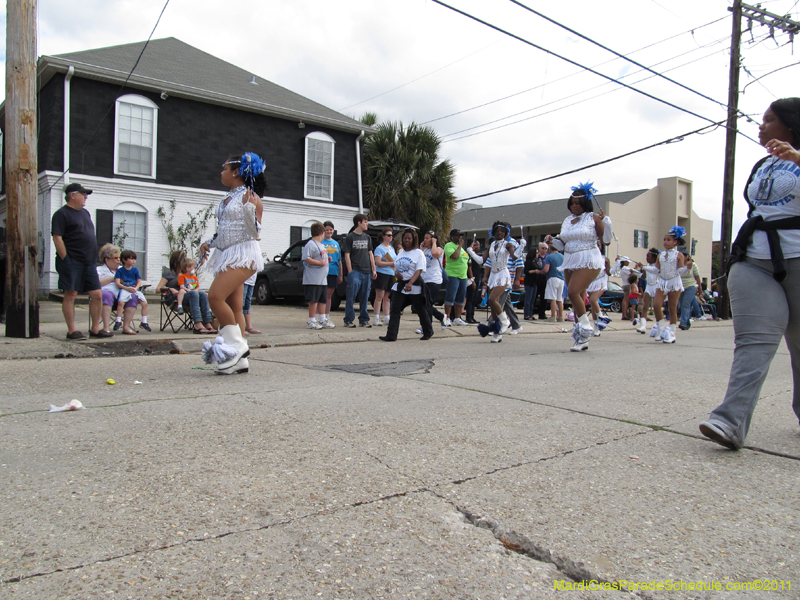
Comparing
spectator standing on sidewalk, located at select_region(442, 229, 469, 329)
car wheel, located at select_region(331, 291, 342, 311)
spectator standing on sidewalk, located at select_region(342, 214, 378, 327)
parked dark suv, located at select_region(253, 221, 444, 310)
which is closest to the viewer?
spectator standing on sidewalk, located at select_region(342, 214, 378, 327)

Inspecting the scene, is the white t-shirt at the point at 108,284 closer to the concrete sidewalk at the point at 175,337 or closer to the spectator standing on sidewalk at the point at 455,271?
the concrete sidewalk at the point at 175,337

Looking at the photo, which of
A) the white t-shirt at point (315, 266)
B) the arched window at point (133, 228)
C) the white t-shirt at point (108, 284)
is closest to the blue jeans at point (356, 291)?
the white t-shirt at point (315, 266)

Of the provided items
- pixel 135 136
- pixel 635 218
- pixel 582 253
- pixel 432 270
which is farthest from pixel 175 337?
pixel 635 218

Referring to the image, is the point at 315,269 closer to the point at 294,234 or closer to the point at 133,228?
the point at 133,228

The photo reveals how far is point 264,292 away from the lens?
15.3 m

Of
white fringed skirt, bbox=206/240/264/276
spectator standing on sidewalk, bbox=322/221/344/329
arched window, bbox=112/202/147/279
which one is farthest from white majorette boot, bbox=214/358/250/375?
arched window, bbox=112/202/147/279

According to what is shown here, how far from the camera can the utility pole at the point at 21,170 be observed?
23.3 feet

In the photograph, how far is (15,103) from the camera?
286 inches

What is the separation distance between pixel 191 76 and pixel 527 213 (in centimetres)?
2961

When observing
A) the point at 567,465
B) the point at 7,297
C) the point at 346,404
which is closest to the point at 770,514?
the point at 567,465

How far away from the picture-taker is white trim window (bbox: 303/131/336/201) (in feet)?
71.3

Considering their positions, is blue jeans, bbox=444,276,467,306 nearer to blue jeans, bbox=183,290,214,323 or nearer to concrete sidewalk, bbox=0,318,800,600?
blue jeans, bbox=183,290,214,323

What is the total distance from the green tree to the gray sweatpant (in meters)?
22.0

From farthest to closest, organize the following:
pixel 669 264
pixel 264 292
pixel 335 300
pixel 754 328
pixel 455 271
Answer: pixel 264 292, pixel 335 300, pixel 455 271, pixel 669 264, pixel 754 328
